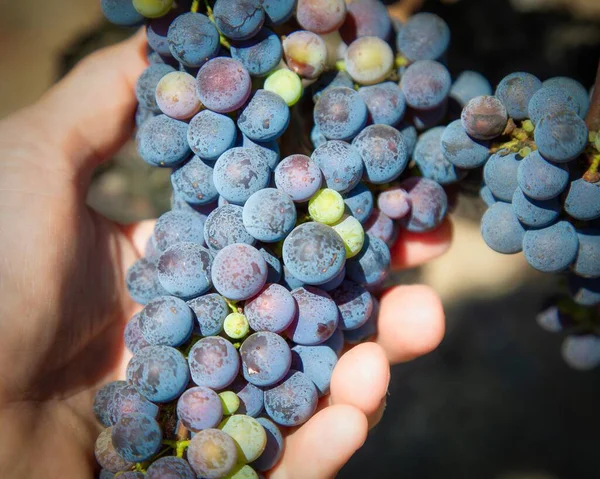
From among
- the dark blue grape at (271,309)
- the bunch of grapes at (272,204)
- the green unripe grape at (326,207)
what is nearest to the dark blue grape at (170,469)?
the bunch of grapes at (272,204)

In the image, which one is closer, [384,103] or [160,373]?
[160,373]

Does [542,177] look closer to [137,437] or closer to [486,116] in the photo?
[486,116]

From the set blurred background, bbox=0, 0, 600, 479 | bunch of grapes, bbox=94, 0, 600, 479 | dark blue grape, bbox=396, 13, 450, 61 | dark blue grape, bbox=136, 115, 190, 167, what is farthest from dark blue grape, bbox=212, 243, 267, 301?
blurred background, bbox=0, 0, 600, 479

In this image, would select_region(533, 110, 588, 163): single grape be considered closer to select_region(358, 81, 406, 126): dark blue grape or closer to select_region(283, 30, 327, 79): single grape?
select_region(358, 81, 406, 126): dark blue grape

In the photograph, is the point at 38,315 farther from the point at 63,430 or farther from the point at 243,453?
the point at 243,453

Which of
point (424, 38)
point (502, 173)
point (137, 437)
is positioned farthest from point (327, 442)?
point (424, 38)

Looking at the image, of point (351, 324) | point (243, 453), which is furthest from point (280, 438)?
point (351, 324)
